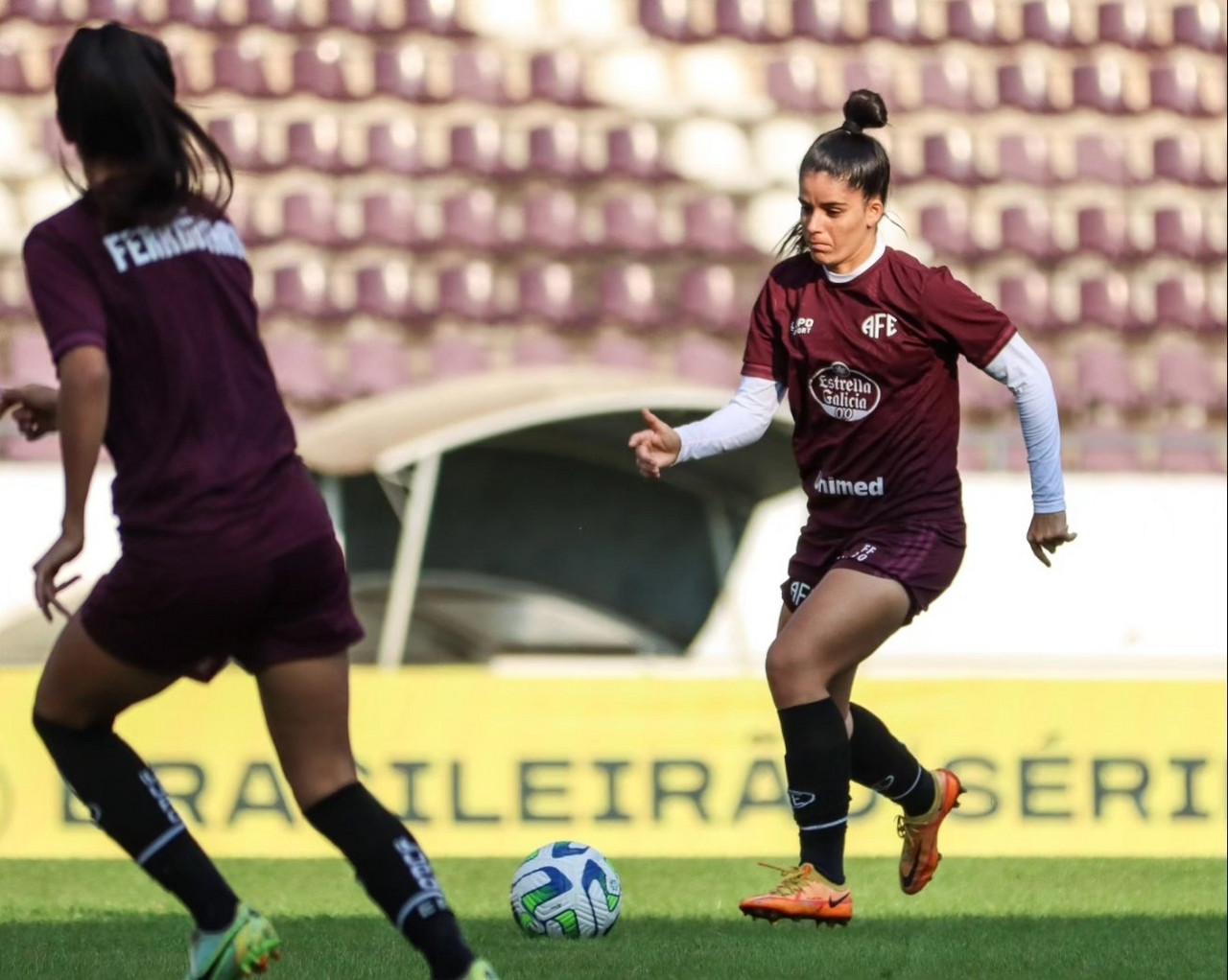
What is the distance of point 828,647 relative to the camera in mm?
5141

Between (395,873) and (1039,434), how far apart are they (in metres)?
2.20

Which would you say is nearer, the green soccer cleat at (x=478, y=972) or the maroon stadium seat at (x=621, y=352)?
the green soccer cleat at (x=478, y=972)

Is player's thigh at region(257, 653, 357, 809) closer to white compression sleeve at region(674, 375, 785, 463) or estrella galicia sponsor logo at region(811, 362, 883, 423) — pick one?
white compression sleeve at region(674, 375, 785, 463)

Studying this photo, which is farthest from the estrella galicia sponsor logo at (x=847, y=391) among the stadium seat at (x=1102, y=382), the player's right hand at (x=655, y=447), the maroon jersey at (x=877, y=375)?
the stadium seat at (x=1102, y=382)

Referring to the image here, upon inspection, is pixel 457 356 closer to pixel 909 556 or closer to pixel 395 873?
pixel 909 556

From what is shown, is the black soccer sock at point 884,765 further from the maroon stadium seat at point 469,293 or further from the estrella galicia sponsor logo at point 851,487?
the maroon stadium seat at point 469,293

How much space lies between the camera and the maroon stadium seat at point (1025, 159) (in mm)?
13203

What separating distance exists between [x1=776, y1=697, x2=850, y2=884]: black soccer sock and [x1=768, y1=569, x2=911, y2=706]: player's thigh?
0.07 meters

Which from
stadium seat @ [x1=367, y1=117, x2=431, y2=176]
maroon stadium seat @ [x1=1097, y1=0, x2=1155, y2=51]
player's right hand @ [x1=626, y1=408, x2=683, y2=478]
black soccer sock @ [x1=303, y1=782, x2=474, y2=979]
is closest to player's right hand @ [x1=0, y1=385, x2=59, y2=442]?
black soccer sock @ [x1=303, y1=782, x2=474, y2=979]

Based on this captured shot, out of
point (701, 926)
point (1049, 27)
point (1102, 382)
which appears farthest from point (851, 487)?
point (1049, 27)

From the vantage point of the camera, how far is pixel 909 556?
5.22 m

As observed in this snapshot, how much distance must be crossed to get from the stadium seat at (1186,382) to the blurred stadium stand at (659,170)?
0.01m

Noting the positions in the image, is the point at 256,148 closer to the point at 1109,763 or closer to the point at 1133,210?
the point at 1133,210

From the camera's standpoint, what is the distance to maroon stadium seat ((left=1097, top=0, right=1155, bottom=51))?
13.6 meters
